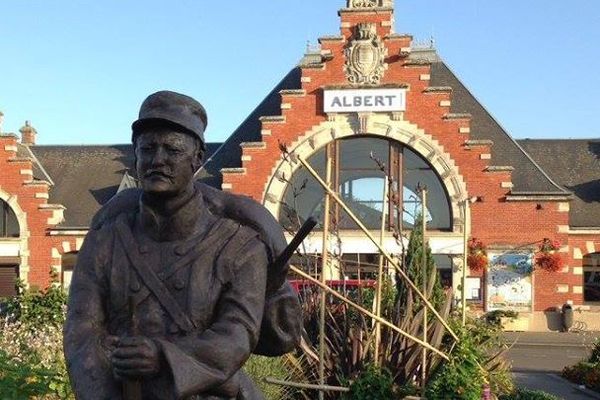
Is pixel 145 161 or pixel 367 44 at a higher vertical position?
pixel 367 44

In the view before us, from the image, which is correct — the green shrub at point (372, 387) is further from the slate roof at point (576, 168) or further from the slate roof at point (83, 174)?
the slate roof at point (83, 174)

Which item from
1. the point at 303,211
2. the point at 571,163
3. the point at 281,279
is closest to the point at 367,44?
the point at 303,211

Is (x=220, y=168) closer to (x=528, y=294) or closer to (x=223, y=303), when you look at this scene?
(x=528, y=294)

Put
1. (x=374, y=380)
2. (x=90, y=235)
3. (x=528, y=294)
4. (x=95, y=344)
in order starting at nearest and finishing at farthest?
(x=95, y=344) → (x=90, y=235) → (x=374, y=380) → (x=528, y=294)

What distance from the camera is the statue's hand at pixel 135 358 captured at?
8.05ft

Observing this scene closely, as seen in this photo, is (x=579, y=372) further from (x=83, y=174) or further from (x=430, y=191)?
(x=83, y=174)

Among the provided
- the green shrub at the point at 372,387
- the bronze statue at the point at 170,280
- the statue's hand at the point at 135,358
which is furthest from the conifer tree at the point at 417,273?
the statue's hand at the point at 135,358

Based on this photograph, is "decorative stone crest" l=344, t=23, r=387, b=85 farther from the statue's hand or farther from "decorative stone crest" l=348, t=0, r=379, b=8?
the statue's hand

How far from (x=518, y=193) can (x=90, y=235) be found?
2349cm

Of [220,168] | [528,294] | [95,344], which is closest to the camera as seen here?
[95,344]

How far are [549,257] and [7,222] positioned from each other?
58.5ft

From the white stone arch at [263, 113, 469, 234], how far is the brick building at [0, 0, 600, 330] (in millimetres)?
32

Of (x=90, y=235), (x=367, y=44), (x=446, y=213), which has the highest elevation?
(x=367, y=44)

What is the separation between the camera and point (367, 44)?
1001 inches
